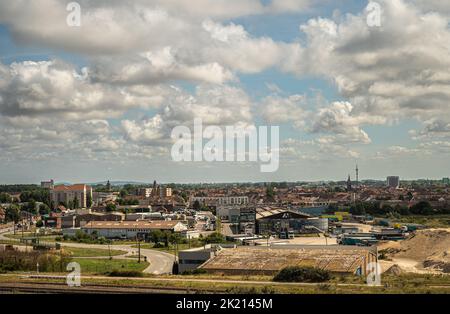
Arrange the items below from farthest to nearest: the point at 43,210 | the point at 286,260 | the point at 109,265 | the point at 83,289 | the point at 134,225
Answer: the point at 43,210 < the point at 134,225 < the point at 109,265 < the point at 286,260 < the point at 83,289

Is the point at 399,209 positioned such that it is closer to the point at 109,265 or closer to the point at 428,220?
the point at 428,220

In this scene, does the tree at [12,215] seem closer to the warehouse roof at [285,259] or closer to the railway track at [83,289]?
the warehouse roof at [285,259]

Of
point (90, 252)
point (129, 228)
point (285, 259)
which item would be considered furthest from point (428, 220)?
point (285, 259)

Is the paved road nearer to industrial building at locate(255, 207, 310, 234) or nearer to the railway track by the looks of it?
the railway track

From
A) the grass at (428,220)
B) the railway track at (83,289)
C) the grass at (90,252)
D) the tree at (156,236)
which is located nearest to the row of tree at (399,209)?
the grass at (428,220)

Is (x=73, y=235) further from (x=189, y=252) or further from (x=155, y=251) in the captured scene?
(x=189, y=252)
